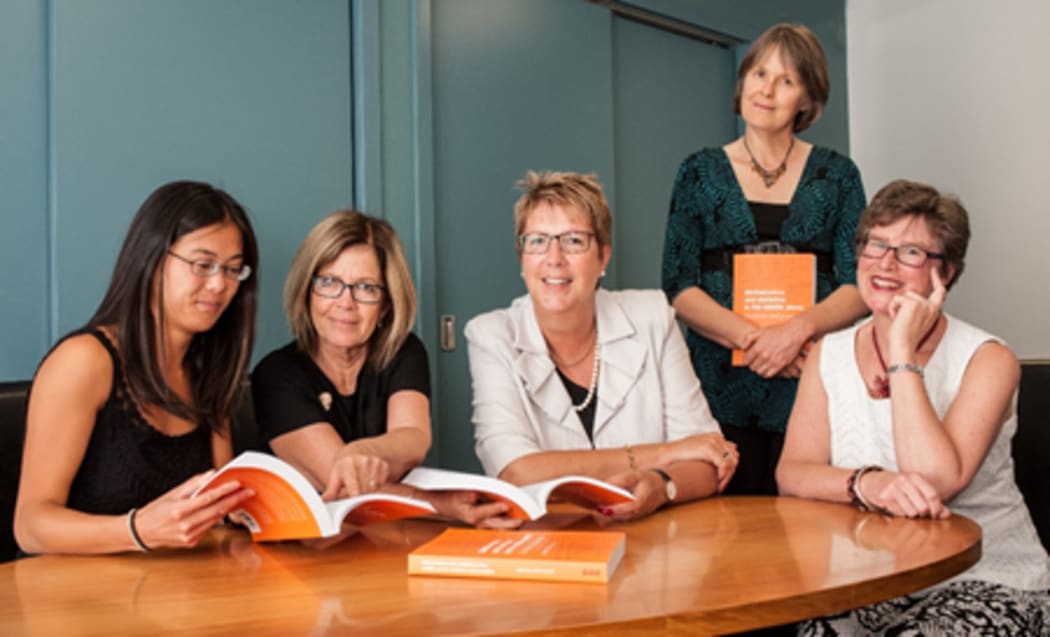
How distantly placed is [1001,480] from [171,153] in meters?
2.09

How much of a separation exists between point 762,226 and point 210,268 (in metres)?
1.46

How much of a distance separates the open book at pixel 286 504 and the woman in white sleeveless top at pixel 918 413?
84 centimetres

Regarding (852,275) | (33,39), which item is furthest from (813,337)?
(33,39)

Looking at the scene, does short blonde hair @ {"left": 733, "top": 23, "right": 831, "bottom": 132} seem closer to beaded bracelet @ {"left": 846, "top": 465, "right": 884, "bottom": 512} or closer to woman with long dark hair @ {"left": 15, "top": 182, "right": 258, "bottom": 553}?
beaded bracelet @ {"left": 846, "top": 465, "right": 884, "bottom": 512}

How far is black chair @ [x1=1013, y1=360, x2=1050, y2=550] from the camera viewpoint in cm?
234

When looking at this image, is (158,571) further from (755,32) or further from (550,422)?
(755,32)

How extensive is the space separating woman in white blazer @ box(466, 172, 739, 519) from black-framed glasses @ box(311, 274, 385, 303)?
240 millimetres

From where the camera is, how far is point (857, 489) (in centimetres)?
167

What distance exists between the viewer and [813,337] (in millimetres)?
2406

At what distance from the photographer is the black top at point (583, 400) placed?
2111 millimetres

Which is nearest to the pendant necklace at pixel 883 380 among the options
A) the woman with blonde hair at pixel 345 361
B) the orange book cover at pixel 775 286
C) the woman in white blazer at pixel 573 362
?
the woman in white blazer at pixel 573 362

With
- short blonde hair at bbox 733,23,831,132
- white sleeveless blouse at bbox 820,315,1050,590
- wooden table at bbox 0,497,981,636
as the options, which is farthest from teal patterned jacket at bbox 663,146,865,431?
wooden table at bbox 0,497,981,636

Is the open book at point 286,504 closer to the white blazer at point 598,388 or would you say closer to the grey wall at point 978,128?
the white blazer at point 598,388

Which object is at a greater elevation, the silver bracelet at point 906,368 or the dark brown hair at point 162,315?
the dark brown hair at point 162,315
